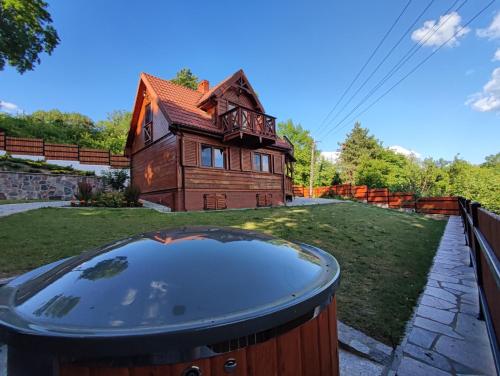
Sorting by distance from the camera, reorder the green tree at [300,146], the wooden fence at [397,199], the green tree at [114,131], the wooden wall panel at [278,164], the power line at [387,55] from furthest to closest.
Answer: the green tree at [300,146], the green tree at [114,131], the wooden fence at [397,199], the wooden wall panel at [278,164], the power line at [387,55]

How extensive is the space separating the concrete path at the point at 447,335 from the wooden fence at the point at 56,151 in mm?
21156

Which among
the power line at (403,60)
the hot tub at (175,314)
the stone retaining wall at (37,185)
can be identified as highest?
the power line at (403,60)

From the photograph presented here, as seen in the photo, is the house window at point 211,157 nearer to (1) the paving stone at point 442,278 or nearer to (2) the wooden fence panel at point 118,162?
(1) the paving stone at point 442,278

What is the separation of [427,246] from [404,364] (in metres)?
5.65

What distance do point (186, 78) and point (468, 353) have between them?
33.6 m

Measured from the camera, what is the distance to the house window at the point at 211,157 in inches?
485

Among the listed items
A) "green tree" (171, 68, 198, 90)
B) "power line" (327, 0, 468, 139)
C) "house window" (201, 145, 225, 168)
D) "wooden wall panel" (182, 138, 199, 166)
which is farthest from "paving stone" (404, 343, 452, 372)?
"green tree" (171, 68, 198, 90)

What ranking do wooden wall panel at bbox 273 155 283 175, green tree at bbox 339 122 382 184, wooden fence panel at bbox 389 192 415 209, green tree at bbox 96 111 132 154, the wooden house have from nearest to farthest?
the wooden house
wooden wall panel at bbox 273 155 283 175
wooden fence panel at bbox 389 192 415 209
green tree at bbox 96 111 132 154
green tree at bbox 339 122 382 184

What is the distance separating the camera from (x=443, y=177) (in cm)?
3184

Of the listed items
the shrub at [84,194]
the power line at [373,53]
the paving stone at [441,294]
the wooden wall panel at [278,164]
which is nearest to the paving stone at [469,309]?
the paving stone at [441,294]

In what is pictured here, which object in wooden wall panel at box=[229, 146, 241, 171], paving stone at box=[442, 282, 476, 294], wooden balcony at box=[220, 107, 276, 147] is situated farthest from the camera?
wooden wall panel at box=[229, 146, 241, 171]

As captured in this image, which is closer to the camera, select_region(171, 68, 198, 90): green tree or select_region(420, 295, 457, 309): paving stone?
select_region(420, 295, 457, 309): paving stone

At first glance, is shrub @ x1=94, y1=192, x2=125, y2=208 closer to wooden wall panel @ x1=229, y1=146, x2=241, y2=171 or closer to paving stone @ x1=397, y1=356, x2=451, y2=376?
wooden wall panel @ x1=229, y1=146, x2=241, y2=171

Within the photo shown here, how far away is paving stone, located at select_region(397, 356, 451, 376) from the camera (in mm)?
2109
